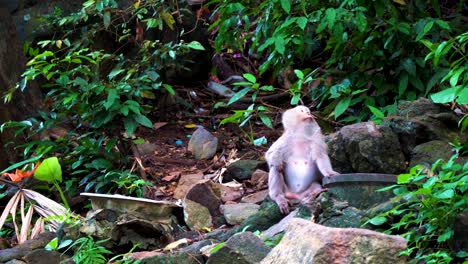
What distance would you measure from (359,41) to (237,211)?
223 centimetres

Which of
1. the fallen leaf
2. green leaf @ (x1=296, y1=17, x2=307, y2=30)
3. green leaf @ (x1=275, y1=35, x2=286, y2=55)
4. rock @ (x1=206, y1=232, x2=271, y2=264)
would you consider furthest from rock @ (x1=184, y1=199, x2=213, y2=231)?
the fallen leaf

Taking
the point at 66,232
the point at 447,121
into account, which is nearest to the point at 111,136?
the point at 66,232

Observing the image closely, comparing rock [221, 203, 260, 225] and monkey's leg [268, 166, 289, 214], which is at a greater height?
monkey's leg [268, 166, 289, 214]

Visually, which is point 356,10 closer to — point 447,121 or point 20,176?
point 447,121

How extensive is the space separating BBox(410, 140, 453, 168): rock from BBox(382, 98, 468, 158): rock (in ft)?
0.35

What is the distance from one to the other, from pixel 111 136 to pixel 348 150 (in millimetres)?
2948

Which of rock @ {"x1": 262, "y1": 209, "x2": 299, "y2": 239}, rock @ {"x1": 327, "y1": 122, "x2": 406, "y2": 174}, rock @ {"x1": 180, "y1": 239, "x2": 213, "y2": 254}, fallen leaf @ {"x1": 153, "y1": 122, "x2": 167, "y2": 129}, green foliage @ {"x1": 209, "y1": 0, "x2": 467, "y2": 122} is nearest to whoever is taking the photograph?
rock @ {"x1": 180, "y1": 239, "x2": 213, "y2": 254}

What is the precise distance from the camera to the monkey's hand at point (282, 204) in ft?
19.0

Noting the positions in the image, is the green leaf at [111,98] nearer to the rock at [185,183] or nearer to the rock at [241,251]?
the rock at [185,183]

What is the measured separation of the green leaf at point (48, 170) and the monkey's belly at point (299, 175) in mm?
2166

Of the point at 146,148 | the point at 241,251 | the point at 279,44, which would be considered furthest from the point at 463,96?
the point at 146,148

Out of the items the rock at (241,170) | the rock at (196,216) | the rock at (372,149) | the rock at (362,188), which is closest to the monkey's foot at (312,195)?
the rock at (362,188)

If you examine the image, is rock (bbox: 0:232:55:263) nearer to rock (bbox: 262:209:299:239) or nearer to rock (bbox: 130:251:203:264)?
rock (bbox: 130:251:203:264)

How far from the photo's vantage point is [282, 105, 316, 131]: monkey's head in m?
6.52
